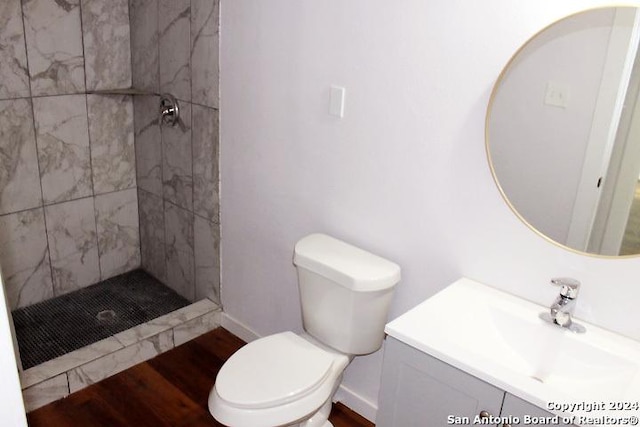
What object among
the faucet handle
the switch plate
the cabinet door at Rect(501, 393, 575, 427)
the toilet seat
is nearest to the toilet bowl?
the toilet seat

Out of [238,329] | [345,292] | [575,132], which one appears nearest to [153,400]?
[238,329]

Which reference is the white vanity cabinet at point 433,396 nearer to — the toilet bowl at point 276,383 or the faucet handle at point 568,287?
the toilet bowl at point 276,383

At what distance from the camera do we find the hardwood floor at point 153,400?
2.24m

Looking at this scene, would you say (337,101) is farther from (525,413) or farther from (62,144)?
(62,144)

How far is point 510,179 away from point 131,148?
87.2 inches

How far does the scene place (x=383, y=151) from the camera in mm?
1950

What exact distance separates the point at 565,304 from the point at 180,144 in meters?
1.95

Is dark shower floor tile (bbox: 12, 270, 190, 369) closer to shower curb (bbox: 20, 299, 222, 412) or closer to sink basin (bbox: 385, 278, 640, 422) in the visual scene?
shower curb (bbox: 20, 299, 222, 412)

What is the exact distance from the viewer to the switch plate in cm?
154

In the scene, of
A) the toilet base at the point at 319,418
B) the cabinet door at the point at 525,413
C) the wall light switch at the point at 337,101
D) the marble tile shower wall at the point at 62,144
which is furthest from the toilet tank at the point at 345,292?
the marble tile shower wall at the point at 62,144

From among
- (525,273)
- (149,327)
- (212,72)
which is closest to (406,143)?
(525,273)

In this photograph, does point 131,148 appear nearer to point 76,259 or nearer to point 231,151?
point 76,259

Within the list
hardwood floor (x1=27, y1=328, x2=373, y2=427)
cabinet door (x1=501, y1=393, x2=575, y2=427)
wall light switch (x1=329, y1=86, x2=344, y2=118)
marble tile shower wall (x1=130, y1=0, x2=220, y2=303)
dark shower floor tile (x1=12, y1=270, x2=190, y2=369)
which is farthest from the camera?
dark shower floor tile (x1=12, y1=270, x2=190, y2=369)

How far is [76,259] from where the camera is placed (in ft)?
10.1
